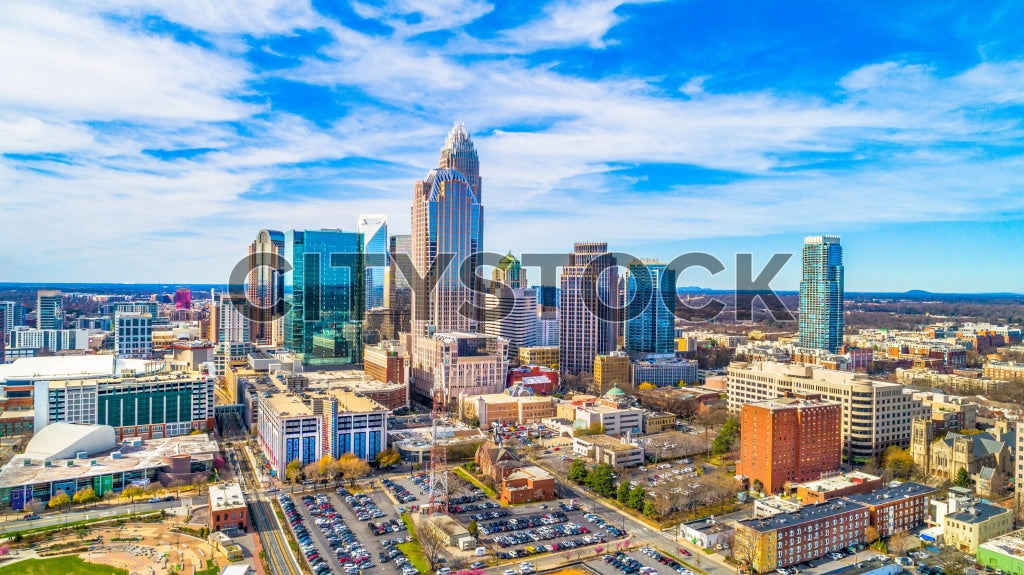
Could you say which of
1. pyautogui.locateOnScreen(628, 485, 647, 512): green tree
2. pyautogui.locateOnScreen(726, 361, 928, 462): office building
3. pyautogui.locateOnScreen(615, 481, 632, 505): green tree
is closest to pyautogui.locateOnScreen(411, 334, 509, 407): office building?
pyautogui.locateOnScreen(615, 481, 632, 505): green tree

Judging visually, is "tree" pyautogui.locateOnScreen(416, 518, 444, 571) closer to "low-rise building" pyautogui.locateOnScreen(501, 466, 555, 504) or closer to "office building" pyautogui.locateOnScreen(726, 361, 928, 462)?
"low-rise building" pyautogui.locateOnScreen(501, 466, 555, 504)

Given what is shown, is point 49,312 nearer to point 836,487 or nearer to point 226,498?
point 226,498

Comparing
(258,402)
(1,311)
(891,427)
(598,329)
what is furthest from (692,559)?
(1,311)

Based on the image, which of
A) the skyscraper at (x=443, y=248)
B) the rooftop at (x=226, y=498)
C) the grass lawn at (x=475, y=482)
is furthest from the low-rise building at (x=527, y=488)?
the skyscraper at (x=443, y=248)

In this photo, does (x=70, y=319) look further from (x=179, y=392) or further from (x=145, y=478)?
(x=145, y=478)

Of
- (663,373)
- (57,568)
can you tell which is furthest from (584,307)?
(57,568)
